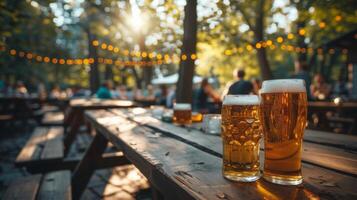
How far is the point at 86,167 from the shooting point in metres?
2.70

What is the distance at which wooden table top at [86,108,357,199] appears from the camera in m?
0.70

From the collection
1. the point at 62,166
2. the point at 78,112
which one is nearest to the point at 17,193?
the point at 62,166

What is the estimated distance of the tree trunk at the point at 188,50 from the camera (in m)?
4.18

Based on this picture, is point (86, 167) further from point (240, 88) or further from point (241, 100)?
point (240, 88)

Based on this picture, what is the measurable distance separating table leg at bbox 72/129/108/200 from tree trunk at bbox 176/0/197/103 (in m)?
2.00

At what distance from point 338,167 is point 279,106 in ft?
1.02

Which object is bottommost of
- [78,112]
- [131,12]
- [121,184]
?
[121,184]

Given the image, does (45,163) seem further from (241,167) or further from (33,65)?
(33,65)

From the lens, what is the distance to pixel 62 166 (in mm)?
2787

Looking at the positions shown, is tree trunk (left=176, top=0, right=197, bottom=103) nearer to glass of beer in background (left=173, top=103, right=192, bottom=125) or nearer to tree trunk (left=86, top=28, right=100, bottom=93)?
glass of beer in background (left=173, top=103, right=192, bottom=125)

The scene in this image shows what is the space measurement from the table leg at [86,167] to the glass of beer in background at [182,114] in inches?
41.0

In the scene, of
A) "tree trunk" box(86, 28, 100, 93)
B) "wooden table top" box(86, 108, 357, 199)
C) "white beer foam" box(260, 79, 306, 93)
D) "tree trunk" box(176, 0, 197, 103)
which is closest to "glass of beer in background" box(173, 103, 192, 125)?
"wooden table top" box(86, 108, 357, 199)

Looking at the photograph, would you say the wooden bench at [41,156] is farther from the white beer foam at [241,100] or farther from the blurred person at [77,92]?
the blurred person at [77,92]

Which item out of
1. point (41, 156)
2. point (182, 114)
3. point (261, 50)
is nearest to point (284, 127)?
point (182, 114)
